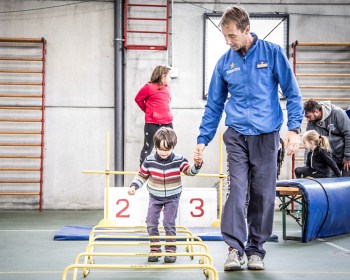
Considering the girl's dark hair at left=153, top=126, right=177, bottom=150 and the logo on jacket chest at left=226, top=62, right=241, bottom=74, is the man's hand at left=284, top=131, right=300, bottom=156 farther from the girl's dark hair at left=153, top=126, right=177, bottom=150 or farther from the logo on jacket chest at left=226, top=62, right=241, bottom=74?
the girl's dark hair at left=153, top=126, right=177, bottom=150

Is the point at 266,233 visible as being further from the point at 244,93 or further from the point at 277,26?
the point at 277,26

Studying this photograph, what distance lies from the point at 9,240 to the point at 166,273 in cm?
202

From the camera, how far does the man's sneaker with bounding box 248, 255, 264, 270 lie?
11.2ft

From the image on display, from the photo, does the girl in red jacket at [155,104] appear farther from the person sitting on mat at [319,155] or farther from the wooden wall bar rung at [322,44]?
the wooden wall bar rung at [322,44]

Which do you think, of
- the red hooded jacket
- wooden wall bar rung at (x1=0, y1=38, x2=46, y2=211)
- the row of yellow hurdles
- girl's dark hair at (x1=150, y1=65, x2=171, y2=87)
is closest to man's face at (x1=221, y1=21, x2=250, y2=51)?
the row of yellow hurdles

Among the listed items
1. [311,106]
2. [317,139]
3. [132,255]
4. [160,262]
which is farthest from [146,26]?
[132,255]

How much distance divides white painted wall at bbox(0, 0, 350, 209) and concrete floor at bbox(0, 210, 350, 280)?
1994 millimetres

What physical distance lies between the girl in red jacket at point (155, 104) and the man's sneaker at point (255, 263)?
3096 mm

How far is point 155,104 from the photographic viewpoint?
250 inches

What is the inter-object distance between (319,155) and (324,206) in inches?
39.3

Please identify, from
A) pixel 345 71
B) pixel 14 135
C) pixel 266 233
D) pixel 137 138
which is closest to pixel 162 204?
pixel 266 233

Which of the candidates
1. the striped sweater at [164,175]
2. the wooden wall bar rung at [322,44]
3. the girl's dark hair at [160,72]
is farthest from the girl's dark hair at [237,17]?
the wooden wall bar rung at [322,44]

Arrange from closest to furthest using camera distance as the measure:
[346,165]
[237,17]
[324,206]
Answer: [237,17] < [324,206] < [346,165]

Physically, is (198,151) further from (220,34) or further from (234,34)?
(220,34)
